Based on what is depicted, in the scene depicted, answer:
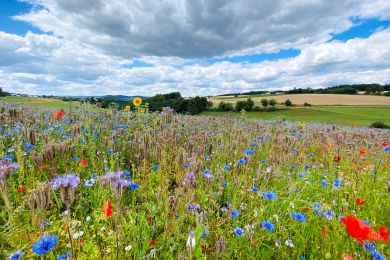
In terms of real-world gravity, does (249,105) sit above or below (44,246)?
below

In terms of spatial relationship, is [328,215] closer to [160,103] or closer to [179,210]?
[179,210]

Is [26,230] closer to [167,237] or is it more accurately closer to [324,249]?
[167,237]

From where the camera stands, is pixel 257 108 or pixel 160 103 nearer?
pixel 160 103

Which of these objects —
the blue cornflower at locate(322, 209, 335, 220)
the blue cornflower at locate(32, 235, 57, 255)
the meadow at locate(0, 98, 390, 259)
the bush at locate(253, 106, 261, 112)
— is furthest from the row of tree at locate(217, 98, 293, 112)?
the blue cornflower at locate(32, 235, 57, 255)

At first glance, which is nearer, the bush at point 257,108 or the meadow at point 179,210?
the meadow at point 179,210

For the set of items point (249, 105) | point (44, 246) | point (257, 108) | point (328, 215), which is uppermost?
point (44, 246)

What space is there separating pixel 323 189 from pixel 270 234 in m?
1.76

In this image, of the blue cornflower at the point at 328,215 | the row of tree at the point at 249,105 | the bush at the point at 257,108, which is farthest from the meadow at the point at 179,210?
the bush at the point at 257,108

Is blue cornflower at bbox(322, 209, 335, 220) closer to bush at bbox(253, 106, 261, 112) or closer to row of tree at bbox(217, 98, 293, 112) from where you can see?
row of tree at bbox(217, 98, 293, 112)

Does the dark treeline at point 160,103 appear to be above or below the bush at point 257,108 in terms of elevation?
above

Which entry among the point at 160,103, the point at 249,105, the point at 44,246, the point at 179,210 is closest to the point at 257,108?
the point at 249,105

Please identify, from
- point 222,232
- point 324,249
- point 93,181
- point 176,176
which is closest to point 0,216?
point 93,181

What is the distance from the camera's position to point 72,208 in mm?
3023

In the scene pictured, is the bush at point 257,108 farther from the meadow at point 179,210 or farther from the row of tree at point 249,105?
the meadow at point 179,210
